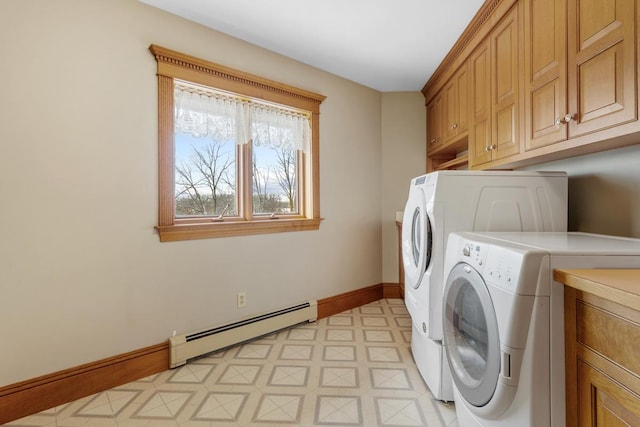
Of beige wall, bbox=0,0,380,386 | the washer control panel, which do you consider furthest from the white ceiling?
the washer control panel

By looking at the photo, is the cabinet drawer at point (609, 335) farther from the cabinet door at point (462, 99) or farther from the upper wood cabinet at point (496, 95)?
the cabinet door at point (462, 99)

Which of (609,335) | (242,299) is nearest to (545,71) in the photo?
(609,335)

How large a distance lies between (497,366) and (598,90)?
3.72 ft

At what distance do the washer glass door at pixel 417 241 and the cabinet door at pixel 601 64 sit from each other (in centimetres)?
78

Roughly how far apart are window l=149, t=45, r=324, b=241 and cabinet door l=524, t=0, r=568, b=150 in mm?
1764

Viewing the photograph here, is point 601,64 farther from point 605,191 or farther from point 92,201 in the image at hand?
point 92,201

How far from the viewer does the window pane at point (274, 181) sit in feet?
9.02

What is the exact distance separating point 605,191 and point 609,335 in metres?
1.05

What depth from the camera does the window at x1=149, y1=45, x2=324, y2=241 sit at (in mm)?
2150

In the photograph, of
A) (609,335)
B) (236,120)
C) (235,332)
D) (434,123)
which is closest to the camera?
(609,335)

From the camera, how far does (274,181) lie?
2.87 meters

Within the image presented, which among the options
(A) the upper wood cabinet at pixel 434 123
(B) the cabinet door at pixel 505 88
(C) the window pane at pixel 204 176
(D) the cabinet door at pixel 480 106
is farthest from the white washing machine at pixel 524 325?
(A) the upper wood cabinet at pixel 434 123

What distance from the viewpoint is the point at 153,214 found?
2.08m

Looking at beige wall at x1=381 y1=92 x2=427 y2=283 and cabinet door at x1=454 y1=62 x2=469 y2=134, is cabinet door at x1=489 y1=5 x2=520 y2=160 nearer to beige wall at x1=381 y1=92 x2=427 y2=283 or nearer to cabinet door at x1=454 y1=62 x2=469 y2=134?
cabinet door at x1=454 y1=62 x2=469 y2=134
